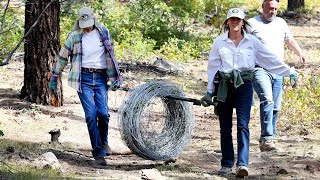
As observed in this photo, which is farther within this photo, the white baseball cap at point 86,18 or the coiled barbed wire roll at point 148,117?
the white baseball cap at point 86,18

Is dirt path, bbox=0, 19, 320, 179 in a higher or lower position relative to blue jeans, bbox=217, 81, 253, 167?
lower

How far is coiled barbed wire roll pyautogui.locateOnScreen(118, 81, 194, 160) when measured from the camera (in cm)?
782

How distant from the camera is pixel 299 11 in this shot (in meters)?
25.3

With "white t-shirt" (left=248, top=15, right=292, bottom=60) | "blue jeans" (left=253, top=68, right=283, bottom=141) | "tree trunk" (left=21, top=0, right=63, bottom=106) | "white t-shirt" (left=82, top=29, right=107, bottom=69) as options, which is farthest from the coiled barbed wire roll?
"tree trunk" (left=21, top=0, right=63, bottom=106)

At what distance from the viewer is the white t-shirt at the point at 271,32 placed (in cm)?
878

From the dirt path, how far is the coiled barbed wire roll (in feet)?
0.61

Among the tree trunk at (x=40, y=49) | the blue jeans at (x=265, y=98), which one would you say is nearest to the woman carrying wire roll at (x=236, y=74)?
the blue jeans at (x=265, y=98)

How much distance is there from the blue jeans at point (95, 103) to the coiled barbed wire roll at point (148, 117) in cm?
42

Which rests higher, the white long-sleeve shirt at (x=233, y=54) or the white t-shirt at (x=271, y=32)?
the white t-shirt at (x=271, y=32)

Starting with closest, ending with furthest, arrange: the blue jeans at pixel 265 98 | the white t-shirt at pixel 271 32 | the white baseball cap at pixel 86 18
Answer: the white baseball cap at pixel 86 18
the blue jeans at pixel 265 98
the white t-shirt at pixel 271 32

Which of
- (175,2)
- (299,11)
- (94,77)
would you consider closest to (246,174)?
(94,77)

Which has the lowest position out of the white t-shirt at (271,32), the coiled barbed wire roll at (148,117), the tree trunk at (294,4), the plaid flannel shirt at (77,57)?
the coiled barbed wire roll at (148,117)

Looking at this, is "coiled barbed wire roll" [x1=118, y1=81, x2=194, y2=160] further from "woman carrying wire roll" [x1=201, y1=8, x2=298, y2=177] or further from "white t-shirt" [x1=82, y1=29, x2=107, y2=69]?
"woman carrying wire roll" [x1=201, y1=8, x2=298, y2=177]

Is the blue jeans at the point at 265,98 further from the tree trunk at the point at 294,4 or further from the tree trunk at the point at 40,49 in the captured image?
the tree trunk at the point at 294,4
